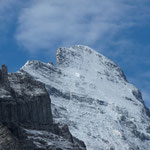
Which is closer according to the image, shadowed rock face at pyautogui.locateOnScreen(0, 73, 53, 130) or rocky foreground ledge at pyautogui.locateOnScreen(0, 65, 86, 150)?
rocky foreground ledge at pyautogui.locateOnScreen(0, 65, 86, 150)

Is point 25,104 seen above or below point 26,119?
above

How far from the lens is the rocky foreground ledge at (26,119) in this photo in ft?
542

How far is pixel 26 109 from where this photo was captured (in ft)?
598

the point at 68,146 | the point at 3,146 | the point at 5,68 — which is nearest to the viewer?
the point at 3,146

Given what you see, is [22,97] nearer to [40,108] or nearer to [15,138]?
[40,108]

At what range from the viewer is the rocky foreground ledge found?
542ft

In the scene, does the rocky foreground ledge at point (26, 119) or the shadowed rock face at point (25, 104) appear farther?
the shadowed rock face at point (25, 104)

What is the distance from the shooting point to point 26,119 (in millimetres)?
181375

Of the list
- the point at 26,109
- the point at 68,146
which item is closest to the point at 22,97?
the point at 26,109

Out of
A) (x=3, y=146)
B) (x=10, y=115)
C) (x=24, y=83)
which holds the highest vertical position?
(x=24, y=83)

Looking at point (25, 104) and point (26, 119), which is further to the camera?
point (25, 104)

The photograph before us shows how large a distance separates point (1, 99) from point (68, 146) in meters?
16.0

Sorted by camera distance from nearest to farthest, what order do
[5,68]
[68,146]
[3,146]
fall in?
[3,146] → [68,146] → [5,68]

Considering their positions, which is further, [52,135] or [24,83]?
[24,83]
